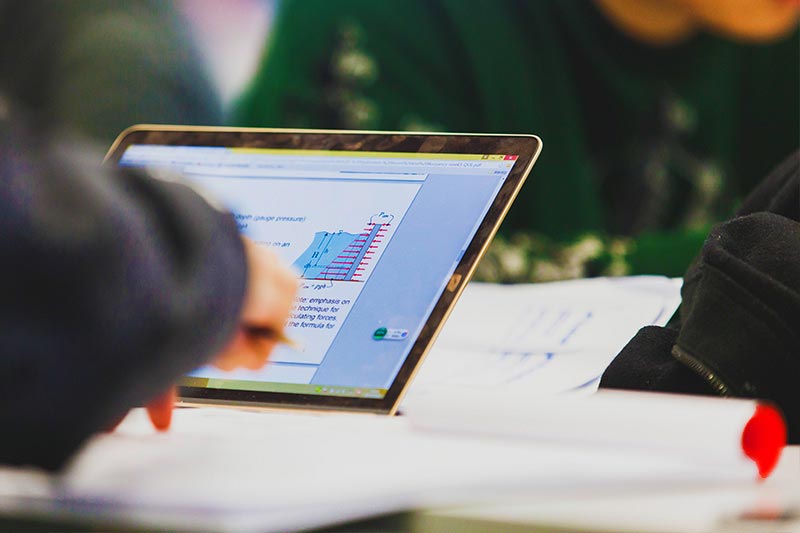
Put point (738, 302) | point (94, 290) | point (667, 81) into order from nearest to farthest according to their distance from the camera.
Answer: point (94, 290) → point (738, 302) → point (667, 81)

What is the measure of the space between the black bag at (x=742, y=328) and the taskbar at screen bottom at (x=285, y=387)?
92 millimetres

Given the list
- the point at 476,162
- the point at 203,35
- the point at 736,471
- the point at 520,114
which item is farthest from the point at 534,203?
the point at 736,471

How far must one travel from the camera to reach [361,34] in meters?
1.25

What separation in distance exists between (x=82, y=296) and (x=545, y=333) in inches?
11.5

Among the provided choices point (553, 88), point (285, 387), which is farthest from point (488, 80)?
point (285, 387)

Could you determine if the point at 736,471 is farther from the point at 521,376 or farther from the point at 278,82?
the point at 278,82

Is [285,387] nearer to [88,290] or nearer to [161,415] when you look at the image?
[161,415]

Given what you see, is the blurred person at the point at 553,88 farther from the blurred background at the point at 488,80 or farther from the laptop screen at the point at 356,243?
the laptop screen at the point at 356,243

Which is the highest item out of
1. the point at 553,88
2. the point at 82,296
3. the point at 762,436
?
the point at 82,296

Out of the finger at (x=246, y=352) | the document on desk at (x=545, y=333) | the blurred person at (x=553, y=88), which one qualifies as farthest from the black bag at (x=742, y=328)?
the blurred person at (x=553, y=88)

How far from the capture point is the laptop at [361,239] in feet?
1.35

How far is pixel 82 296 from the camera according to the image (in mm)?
254

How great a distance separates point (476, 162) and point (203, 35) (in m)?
1.02

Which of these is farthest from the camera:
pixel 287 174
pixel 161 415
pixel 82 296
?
pixel 287 174
